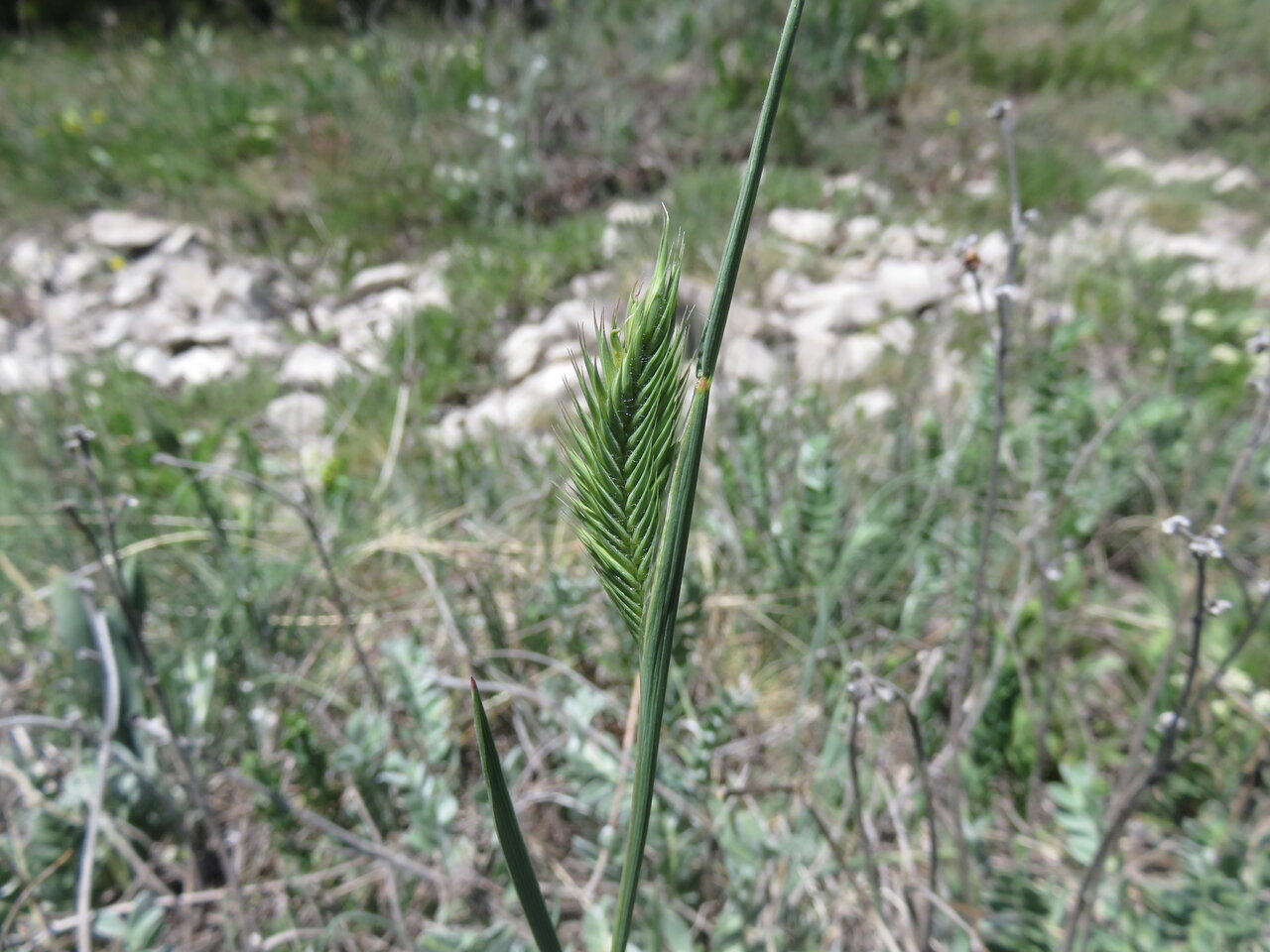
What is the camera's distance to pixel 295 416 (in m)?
3.10

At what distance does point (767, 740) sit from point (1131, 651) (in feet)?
2.78

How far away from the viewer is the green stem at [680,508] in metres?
0.43

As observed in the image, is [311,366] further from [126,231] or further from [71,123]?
A: [71,123]

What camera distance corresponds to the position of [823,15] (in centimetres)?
518

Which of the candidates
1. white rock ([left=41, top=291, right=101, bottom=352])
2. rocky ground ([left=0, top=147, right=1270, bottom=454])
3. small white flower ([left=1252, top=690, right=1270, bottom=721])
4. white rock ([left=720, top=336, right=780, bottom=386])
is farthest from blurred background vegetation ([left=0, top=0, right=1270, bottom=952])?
white rock ([left=41, top=291, right=101, bottom=352])

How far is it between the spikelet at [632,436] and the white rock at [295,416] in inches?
105

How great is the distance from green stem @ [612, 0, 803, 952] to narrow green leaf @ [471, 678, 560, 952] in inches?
2.3

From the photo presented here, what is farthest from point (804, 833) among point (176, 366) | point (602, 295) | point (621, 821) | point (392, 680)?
point (176, 366)

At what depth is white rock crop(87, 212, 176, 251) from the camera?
4.16 metres

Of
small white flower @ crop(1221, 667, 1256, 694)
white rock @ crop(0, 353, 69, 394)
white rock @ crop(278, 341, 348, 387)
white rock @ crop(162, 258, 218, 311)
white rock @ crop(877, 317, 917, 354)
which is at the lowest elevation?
small white flower @ crop(1221, 667, 1256, 694)

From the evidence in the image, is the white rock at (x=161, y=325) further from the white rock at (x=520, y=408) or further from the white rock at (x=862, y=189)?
the white rock at (x=862, y=189)

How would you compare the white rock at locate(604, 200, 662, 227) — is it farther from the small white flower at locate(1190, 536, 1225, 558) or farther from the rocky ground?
the small white flower at locate(1190, 536, 1225, 558)

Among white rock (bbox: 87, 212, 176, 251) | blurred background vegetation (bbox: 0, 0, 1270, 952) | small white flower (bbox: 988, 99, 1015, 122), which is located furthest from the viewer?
white rock (bbox: 87, 212, 176, 251)

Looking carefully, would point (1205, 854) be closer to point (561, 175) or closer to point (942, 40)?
point (561, 175)
